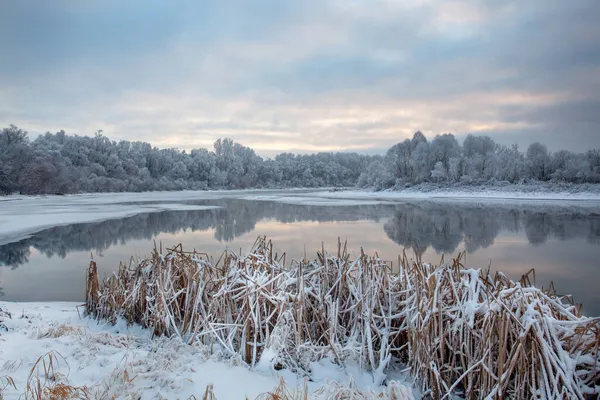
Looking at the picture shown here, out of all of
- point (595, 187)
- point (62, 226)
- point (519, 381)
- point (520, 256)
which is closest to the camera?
point (519, 381)

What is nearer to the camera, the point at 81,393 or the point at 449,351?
the point at 81,393

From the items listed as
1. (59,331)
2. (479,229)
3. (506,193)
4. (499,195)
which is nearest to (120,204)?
(479,229)

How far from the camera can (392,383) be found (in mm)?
3188

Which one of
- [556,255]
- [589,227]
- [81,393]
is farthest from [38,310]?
[589,227]

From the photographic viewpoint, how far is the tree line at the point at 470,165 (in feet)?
137

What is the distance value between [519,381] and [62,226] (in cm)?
1877

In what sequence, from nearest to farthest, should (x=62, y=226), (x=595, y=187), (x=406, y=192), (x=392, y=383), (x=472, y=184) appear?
(x=392, y=383) < (x=62, y=226) < (x=595, y=187) < (x=472, y=184) < (x=406, y=192)

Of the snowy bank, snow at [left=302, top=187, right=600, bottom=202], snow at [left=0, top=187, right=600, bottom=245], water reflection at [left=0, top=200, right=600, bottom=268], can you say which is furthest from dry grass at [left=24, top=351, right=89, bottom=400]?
snow at [left=302, top=187, right=600, bottom=202]

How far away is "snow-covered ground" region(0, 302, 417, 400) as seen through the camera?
317 centimetres

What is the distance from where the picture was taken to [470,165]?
52656mm

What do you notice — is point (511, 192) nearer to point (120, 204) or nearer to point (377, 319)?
point (120, 204)

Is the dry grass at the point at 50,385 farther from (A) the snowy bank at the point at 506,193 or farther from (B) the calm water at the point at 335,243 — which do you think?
(A) the snowy bank at the point at 506,193

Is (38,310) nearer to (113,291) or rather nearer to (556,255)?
(113,291)

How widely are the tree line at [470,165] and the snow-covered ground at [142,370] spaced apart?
4408cm
